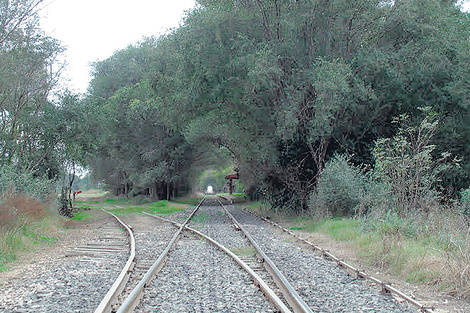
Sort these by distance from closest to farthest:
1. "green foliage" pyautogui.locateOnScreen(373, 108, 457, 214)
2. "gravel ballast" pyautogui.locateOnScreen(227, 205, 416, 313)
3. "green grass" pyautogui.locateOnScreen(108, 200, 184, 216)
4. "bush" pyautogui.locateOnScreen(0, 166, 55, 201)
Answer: "gravel ballast" pyautogui.locateOnScreen(227, 205, 416, 313), "green foliage" pyautogui.locateOnScreen(373, 108, 457, 214), "bush" pyautogui.locateOnScreen(0, 166, 55, 201), "green grass" pyautogui.locateOnScreen(108, 200, 184, 216)

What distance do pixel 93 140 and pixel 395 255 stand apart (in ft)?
62.3

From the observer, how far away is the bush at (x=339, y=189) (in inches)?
663

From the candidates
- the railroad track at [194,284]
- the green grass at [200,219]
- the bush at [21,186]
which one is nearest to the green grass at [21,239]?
the bush at [21,186]

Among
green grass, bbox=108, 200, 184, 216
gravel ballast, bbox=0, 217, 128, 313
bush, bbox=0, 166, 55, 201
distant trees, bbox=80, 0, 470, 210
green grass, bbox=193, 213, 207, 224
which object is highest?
distant trees, bbox=80, 0, 470, 210

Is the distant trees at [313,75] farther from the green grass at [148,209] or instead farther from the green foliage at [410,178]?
the green grass at [148,209]

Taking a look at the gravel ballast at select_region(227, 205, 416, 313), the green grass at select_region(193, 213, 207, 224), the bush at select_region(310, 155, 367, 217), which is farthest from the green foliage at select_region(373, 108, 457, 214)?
the green grass at select_region(193, 213, 207, 224)

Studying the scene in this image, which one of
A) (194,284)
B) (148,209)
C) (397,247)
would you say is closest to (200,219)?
(148,209)

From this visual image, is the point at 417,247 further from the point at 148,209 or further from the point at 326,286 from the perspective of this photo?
the point at 148,209

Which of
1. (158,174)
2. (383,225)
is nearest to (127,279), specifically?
(383,225)

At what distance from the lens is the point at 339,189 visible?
56.3 feet

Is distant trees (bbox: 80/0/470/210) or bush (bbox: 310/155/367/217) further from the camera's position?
distant trees (bbox: 80/0/470/210)

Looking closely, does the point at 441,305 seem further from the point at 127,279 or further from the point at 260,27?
the point at 260,27

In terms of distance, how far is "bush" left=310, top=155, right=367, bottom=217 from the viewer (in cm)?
1683

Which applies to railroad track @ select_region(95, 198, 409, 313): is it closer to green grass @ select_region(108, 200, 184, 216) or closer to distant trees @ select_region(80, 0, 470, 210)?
distant trees @ select_region(80, 0, 470, 210)
